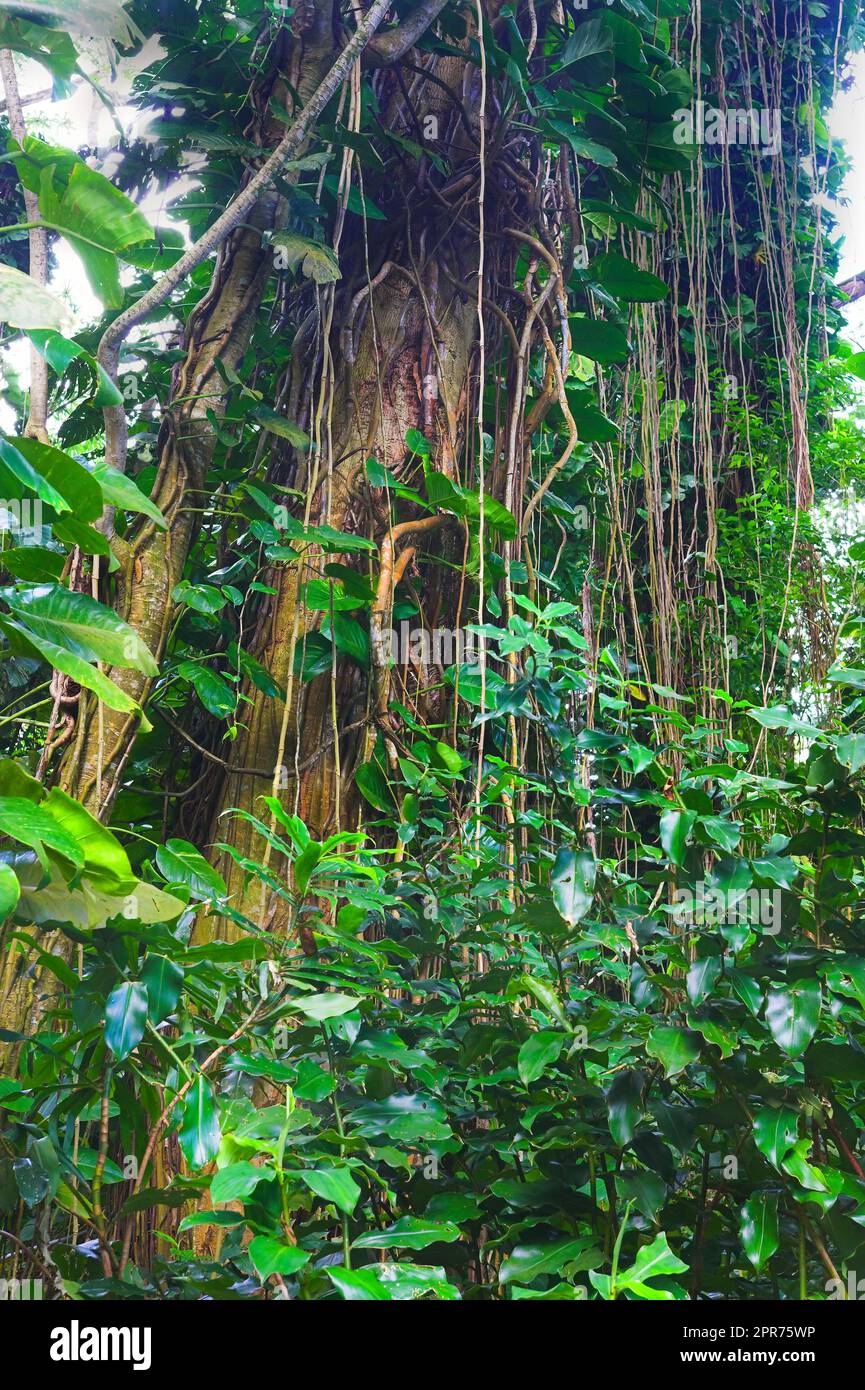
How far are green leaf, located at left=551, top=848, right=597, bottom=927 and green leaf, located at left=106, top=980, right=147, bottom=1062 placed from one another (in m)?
0.32

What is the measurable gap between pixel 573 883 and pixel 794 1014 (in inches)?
7.4

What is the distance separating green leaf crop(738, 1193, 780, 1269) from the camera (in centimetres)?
75

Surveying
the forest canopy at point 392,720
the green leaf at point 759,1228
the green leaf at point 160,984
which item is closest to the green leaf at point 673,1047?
the forest canopy at point 392,720

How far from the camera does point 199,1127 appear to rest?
0.66 m

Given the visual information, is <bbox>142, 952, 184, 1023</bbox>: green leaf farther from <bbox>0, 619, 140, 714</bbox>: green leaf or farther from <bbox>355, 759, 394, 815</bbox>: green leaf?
Result: <bbox>355, 759, 394, 815</bbox>: green leaf

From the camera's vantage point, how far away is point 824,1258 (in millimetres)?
762

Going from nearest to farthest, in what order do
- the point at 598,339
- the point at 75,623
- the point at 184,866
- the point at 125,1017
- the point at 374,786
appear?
the point at 125,1017 < the point at 75,623 < the point at 184,866 < the point at 374,786 < the point at 598,339

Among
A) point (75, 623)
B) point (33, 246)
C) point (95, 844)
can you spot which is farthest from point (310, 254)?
point (95, 844)

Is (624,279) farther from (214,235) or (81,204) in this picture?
(81,204)

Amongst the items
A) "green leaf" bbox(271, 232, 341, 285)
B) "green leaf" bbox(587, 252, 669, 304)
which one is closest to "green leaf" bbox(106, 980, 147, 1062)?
"green leaf" bbox(271, 232, 341, 285)

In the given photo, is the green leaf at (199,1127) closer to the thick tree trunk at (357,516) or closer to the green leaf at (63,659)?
the green leaf at (63,659)

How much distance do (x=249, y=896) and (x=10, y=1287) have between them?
1.88 ft

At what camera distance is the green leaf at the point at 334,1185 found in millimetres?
587

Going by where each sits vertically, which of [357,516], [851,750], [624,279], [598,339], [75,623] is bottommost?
[851,750]
